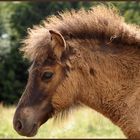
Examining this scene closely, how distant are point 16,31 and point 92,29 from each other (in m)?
15.0

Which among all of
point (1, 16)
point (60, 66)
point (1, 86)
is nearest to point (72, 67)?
point (60, 66)

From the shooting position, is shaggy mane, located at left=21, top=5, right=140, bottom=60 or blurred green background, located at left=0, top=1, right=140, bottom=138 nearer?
shaggy mane, located at left=21, top=5, right=140, bottom=60

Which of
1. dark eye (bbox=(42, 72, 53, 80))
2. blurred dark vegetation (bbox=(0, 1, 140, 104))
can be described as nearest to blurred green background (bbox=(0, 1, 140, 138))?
blurred dark vegetation (bbox=(0, 1, 140, 104))

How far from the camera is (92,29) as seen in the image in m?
5.74

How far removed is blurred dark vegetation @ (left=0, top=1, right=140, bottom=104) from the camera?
59.7ft

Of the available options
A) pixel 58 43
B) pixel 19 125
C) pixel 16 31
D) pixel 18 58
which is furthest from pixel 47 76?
pixel 16 31

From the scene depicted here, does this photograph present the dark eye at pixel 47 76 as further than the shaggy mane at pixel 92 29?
No

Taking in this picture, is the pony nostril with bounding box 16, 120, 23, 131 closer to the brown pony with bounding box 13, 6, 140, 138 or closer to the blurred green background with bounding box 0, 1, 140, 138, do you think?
the brown pony with bounding box 13, 6, 140, 138

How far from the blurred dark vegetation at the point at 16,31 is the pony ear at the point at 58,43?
34.3 feet

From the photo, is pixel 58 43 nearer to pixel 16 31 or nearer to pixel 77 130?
pixel 77 130

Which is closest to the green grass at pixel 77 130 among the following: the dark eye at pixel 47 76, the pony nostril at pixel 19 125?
the pony nostril at pixel 19 125

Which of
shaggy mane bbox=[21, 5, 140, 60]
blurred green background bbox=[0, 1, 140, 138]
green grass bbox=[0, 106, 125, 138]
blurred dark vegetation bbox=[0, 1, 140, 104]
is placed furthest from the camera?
blurred dark vegetation bbox=[0, 1, 140, 104]

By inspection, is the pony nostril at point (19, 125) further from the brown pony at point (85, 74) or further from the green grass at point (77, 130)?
the green grass at point (77, 130)

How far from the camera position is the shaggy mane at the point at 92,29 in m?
5.66
